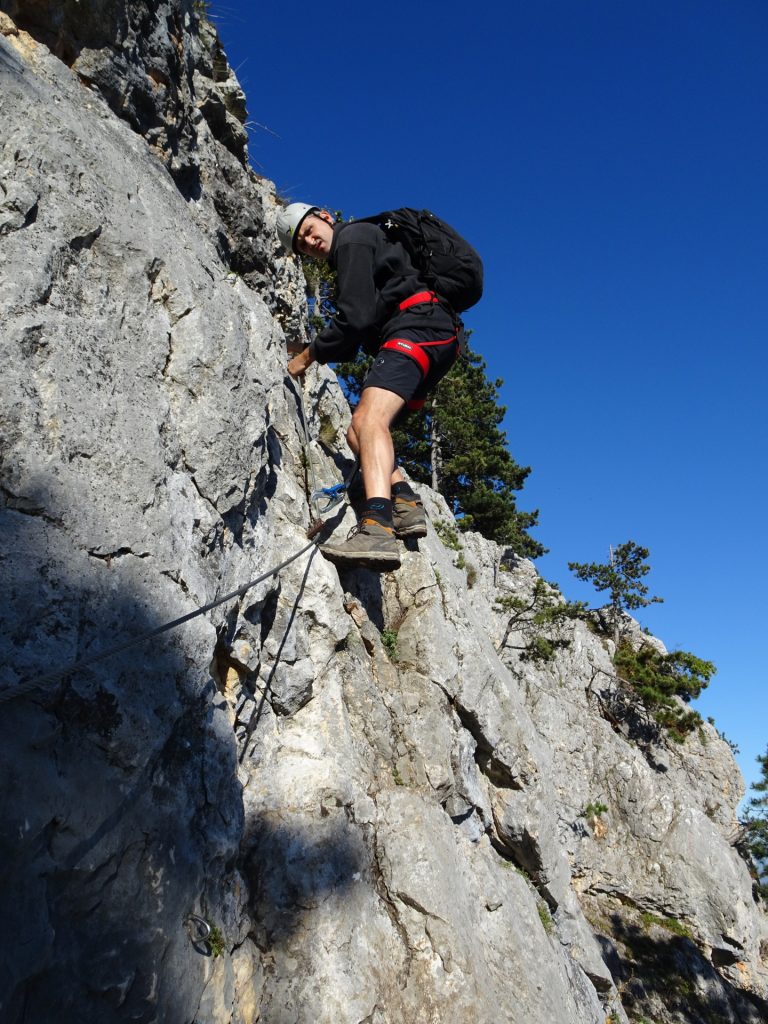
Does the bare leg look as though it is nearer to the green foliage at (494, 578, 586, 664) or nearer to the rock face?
the rock face

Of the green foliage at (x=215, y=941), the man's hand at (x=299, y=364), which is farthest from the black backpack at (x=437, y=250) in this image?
the green foliage at (x=215, y=941)

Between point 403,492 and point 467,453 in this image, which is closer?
point 403,492

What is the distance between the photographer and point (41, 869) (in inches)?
93.8

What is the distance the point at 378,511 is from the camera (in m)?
5.61

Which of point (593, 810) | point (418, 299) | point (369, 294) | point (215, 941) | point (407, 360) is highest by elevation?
point (418, 299)

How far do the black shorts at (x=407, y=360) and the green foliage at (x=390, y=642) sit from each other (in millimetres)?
2336

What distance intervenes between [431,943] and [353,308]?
4.79m

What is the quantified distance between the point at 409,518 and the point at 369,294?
7.28ft

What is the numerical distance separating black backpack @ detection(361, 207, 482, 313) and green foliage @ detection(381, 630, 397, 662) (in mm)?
3288

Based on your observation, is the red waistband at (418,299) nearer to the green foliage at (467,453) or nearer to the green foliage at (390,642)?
the green foliage at (390,642)

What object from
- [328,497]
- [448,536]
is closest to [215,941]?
[328,497]

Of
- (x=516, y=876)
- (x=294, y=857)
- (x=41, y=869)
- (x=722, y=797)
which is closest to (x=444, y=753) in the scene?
(x=516, y=876)

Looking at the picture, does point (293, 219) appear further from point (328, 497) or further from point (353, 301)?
point (328, 497)

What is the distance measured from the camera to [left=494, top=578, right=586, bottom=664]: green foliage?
1797cm
